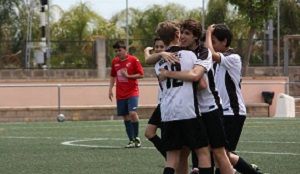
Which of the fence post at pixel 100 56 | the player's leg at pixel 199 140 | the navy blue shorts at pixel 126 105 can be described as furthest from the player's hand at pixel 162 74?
the fence post at pixel 100 56

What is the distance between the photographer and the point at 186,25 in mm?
8992

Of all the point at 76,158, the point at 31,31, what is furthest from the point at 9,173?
the point at 31,31

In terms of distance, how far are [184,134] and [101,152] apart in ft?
19.5

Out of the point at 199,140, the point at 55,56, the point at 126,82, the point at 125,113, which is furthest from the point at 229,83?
the point at 55,56

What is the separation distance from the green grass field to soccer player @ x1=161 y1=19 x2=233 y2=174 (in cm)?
212

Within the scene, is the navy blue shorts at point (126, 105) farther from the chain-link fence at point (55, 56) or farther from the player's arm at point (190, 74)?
the chain-link fence at point (55, 56)

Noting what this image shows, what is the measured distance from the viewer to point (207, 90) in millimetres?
9172

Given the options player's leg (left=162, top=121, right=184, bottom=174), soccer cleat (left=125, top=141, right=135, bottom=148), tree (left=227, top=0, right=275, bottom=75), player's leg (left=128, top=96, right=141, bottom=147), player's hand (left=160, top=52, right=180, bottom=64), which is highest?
tree (left=227, top=0, right=275, bottom=75)

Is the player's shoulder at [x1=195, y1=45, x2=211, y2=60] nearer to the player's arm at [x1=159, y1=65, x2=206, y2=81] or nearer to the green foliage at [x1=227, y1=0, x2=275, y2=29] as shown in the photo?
the player's arm at [x1=159, y1=65, x2=206, y2=81]

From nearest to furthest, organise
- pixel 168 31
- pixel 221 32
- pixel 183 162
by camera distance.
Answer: pixel 168 31 → pixel 183 162 → pixel 221 32

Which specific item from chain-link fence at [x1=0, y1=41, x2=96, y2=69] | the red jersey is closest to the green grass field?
the red jersey

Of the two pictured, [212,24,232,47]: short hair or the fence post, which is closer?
[212,24,232,47]: short hair

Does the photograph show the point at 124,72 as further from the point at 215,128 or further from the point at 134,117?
the point at 215,128

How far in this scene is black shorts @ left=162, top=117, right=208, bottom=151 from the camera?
8875 millimetres
